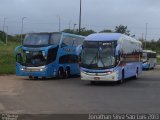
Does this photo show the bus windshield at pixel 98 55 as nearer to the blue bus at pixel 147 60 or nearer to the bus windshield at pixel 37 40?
the bus windshield at pixel 37 40

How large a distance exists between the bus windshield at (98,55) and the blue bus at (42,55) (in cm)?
485

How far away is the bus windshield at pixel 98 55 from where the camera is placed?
28.4 m

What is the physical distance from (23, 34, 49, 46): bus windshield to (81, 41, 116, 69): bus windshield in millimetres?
5607

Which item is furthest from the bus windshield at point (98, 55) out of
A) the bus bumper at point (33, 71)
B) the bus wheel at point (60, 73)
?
the bus wheel at point (60, 73)

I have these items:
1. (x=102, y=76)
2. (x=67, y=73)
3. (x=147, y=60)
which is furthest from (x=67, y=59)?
(x=147, y=60)

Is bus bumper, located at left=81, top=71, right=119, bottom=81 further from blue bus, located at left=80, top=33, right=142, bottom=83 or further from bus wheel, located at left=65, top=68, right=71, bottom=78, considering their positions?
bus wheel, located at left=65, top=68, right=71, bottom=78

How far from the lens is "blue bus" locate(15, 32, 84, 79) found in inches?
1307

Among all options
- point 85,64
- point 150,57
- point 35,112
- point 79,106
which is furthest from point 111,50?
point 150,57

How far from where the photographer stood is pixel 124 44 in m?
31.4

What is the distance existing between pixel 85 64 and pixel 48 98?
8845 millimetres

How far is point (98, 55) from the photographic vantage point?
2852cm

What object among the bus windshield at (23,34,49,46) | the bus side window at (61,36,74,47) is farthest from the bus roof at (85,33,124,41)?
the bus side window at (61,36,74,47)

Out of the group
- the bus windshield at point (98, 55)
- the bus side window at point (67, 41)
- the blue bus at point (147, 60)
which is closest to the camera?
the bus windshield at point (98, 55)

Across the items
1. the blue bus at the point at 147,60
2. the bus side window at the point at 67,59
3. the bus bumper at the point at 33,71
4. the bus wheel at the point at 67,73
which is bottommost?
the blue bus at the point at 147,60
